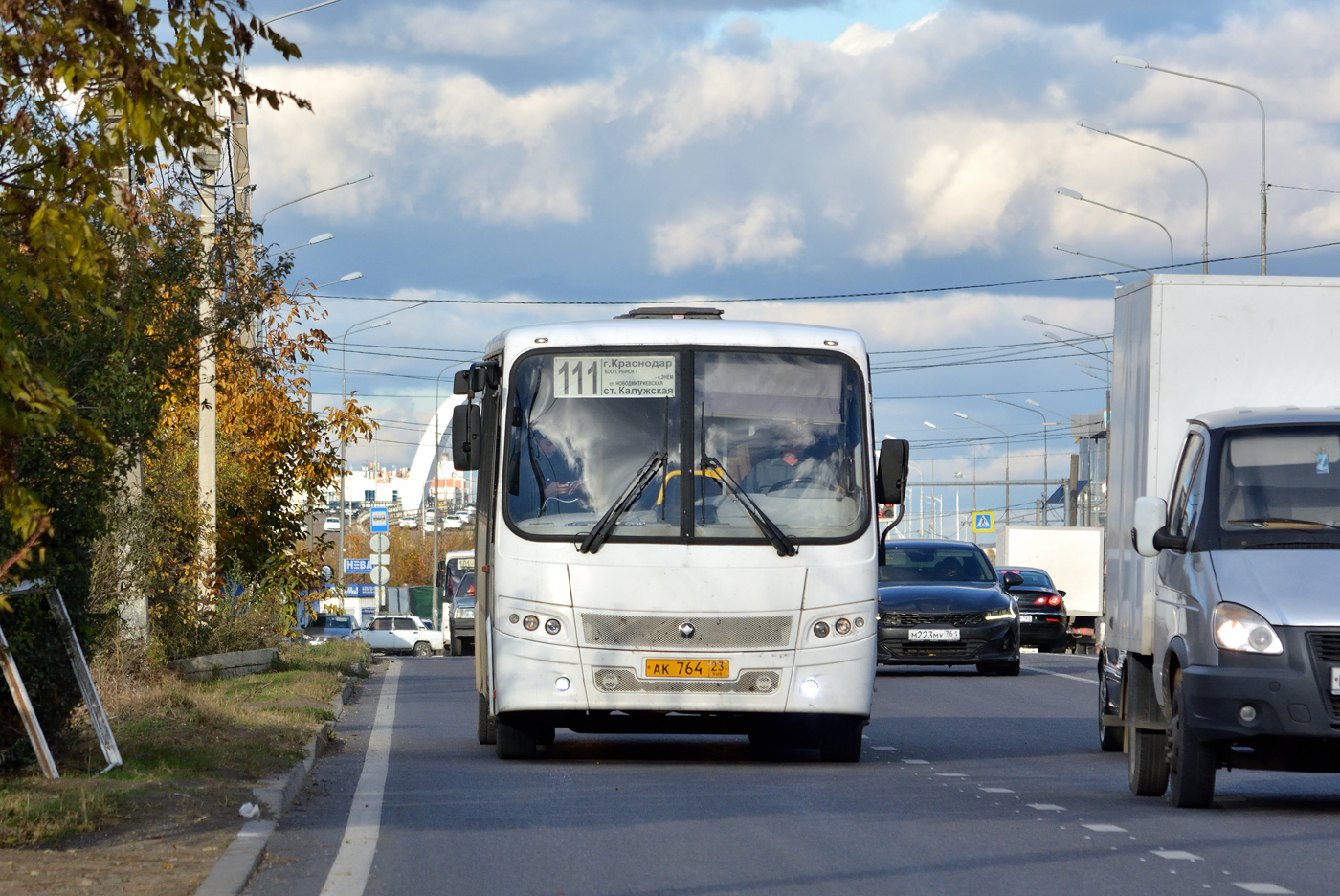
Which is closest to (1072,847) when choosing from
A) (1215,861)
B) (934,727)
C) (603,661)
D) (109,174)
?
(1215,861)

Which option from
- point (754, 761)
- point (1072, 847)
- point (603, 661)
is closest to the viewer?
point (1072, 847)

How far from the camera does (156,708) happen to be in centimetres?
1524

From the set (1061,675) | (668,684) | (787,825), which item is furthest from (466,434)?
(1061,675)

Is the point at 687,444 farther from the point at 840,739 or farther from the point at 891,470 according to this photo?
the point at 840,739

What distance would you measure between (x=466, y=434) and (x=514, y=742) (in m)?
2.14

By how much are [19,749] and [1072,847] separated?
17.7 feet

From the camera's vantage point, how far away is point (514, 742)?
540 inches

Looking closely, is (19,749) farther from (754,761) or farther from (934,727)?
(934,727)

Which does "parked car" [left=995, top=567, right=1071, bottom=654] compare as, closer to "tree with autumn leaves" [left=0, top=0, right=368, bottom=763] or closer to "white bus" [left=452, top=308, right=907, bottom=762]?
"tree with autumn leaves" [left=0, top=0, right=368, bottom=763]

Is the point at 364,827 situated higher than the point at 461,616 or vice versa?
the point at 364,827

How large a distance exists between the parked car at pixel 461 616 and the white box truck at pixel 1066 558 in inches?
559

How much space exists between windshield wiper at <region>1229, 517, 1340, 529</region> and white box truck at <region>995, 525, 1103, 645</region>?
42.0 metres

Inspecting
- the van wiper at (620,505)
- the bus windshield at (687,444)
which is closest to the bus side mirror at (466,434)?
the bus windshield at (687,444)

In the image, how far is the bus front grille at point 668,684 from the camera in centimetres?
1290
